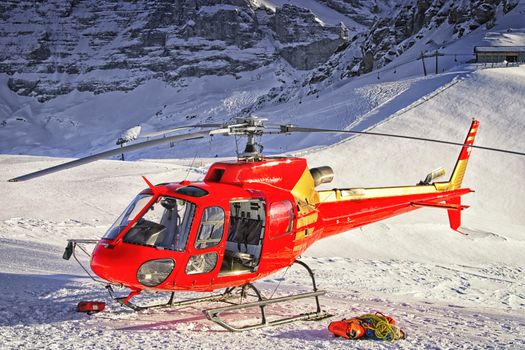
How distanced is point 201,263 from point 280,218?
131cm

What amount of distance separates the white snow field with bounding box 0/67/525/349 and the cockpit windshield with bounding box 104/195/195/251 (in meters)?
1.00

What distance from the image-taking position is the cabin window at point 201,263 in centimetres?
760

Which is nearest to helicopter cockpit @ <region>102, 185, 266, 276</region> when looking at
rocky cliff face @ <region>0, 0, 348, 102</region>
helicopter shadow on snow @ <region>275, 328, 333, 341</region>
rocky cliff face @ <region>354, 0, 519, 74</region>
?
helicopter shadow on snow @ <region>275, 328, 333, 341</region>

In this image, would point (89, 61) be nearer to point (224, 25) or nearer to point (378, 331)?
point (224, 25)

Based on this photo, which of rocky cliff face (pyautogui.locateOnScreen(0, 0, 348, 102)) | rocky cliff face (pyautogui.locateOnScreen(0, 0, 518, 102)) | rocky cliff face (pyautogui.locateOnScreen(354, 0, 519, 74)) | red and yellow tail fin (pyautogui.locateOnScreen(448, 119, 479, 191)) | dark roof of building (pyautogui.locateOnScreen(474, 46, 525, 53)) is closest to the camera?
red and yellow tail fin (pyautogui.locateOnScreen(448, 119, 479, 191))

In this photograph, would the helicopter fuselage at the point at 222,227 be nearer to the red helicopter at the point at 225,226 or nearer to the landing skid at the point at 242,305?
the red helicopter at the point at 225,226

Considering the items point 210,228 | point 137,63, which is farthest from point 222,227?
point 137,63

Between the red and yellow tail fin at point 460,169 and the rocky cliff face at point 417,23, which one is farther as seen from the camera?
the rocky cliff face at point 417,23

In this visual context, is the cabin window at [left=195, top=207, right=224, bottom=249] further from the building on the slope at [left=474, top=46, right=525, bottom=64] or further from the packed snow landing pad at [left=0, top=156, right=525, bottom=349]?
the building on the slope at [left=474, top=46, right=525, bottom=64]

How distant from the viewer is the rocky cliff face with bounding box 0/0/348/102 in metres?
168

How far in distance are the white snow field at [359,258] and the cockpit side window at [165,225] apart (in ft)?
3.26

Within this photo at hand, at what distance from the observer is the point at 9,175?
69.3 feet

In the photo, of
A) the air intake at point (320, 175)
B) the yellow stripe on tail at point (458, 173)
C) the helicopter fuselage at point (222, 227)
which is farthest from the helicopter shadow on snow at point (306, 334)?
the yellow stripe on tail at point (458, 173)

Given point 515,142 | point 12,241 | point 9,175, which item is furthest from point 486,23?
point 12,241
